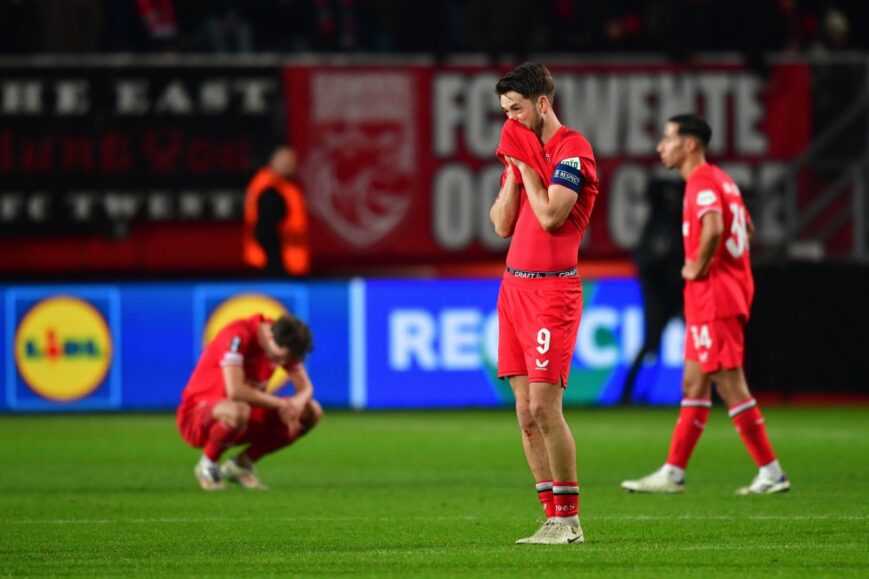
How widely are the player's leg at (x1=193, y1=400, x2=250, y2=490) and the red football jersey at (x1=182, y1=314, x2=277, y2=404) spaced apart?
6.7 inches

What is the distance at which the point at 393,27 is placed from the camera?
18.9 m

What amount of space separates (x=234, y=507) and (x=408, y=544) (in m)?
1.88

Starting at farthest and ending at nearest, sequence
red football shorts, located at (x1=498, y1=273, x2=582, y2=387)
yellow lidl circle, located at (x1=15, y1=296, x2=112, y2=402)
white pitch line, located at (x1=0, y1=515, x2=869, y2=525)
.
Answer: yellow lidl circle, located at (x1=15, y1=296, x2=112, y2=402) → white pitch line, located at (x1=0, y1=515, x2=869, y2=525) → red football shorts, located at (x1=498, y1=273, x2=582, y2=387)

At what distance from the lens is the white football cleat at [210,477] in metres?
9.98

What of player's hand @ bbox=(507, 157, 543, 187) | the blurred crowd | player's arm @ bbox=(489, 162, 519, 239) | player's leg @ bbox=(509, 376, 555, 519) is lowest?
player's leg @ bbox=(509, 376, 555, 519)

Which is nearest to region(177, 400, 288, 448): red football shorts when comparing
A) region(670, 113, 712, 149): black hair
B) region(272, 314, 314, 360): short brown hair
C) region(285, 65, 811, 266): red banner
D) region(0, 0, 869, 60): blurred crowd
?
region(272, 314, 314, 360): short brown hair

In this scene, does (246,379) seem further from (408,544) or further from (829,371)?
(829,371)

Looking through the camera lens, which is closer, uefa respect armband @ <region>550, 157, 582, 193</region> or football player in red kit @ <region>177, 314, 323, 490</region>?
uefa respect armband @ <region>550, 157, 582, 193</region>

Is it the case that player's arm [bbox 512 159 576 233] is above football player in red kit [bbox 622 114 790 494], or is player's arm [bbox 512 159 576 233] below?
above

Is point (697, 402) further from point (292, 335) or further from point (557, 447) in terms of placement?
point (557, 447)

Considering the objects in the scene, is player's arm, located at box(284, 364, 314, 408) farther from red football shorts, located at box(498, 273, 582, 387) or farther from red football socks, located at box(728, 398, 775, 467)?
red football shorts, located at box(498, 273, 582, 387)

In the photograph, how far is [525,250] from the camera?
7199 millimetres

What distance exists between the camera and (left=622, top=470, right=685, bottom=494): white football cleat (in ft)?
31.2

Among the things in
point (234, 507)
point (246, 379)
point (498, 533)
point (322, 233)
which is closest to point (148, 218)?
point (322, 233)
